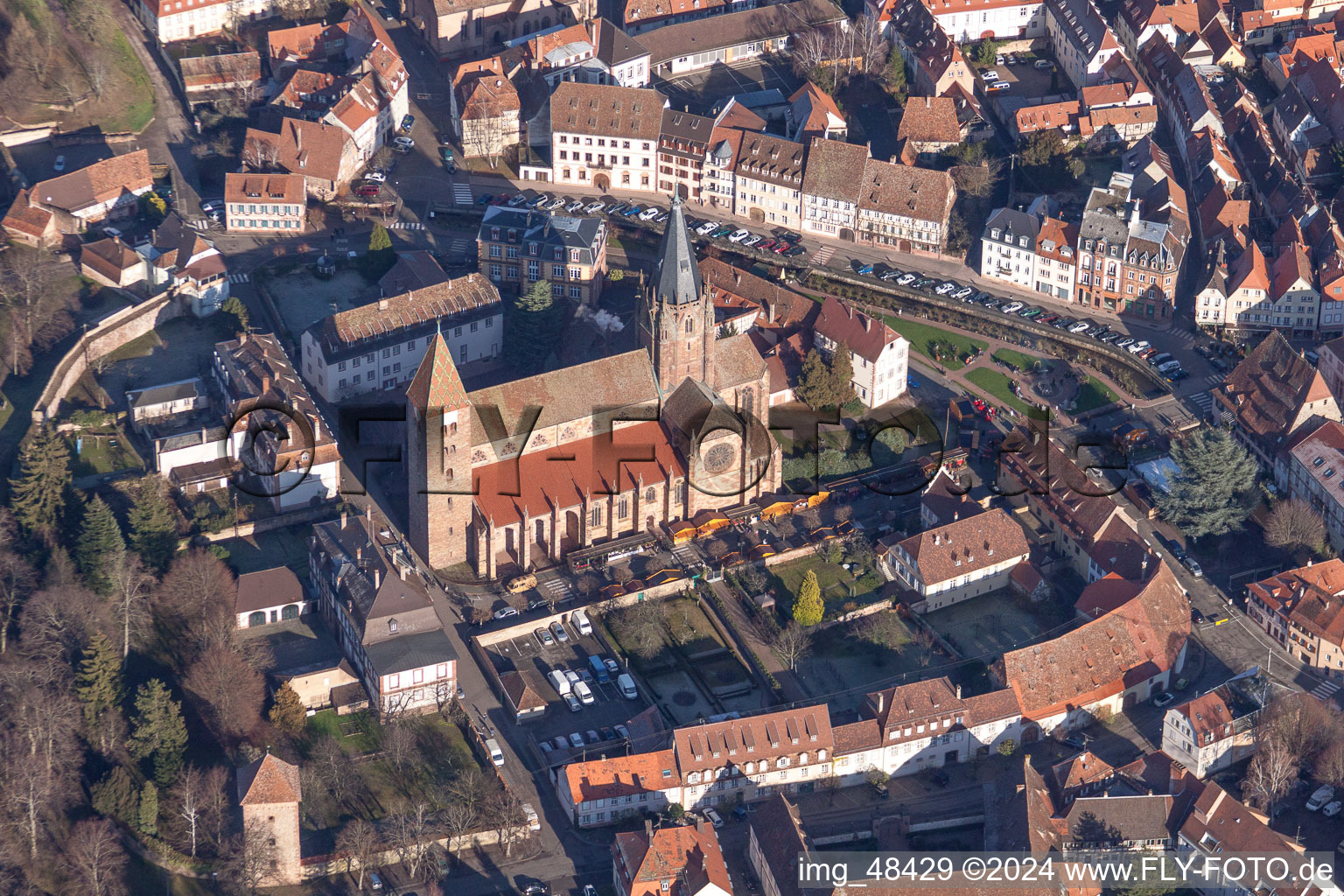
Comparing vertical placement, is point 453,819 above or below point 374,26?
below

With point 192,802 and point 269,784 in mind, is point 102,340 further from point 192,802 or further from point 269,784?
point 269,784

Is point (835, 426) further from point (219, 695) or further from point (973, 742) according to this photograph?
point (219, 695)

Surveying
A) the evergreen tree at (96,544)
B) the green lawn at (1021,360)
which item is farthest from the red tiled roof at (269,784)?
the green lawn at (1021,360)

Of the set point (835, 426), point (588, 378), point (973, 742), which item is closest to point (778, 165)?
point (835, 426)

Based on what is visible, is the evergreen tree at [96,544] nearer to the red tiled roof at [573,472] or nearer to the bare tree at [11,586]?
the bare tree at [11,586]

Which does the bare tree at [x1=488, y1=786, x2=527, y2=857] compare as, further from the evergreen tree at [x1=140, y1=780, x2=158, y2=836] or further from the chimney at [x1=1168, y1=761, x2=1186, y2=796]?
the chimney at [x1=1168, y1=761, x2=1186, y2=796]

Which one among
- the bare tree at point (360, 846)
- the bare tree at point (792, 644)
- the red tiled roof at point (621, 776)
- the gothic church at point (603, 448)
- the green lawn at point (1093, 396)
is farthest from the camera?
the green lawn at point (1093, 396)
